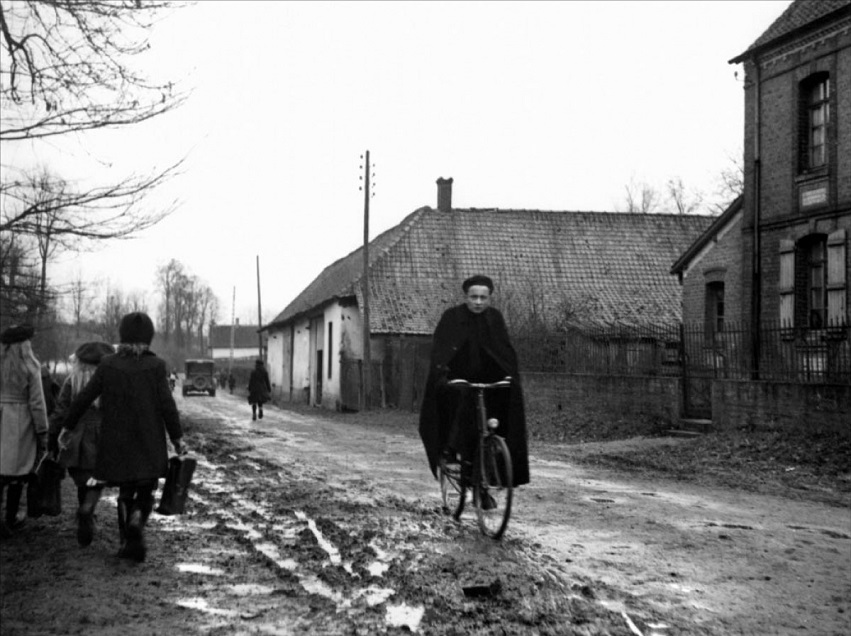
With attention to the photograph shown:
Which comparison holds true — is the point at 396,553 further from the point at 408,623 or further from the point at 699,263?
the point at 699,263

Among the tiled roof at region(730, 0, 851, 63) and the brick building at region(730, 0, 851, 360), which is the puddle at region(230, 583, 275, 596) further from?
the tiled roof at region(730, 0, 851, 63)

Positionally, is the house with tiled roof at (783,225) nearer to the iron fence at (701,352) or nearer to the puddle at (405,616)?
the iron fence at (701,352)

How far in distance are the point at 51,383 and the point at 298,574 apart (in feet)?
14.6

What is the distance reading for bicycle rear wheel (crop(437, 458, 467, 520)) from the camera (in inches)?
328

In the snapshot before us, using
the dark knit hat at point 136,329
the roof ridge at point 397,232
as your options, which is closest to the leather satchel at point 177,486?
the dark knit hat at point 136,329

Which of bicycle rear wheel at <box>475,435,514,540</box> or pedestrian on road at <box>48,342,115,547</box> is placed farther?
bicycle rear wheel at <box>475,435,514,540</box>

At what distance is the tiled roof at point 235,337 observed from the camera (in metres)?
127

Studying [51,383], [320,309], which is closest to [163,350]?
[320,309]

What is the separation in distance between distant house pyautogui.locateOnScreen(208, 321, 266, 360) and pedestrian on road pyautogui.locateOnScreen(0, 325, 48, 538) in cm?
11887

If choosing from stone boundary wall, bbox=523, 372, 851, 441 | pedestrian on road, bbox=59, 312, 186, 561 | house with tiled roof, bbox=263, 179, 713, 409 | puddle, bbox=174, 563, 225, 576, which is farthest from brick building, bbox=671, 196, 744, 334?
puddle, bbox=174, 563, 225, 576

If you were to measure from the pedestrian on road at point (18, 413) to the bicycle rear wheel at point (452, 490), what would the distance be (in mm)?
3547

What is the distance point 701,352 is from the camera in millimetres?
19031

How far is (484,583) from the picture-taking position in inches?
235

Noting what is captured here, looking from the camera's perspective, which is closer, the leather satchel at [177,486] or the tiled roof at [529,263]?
the leather satchel at [177,486]
